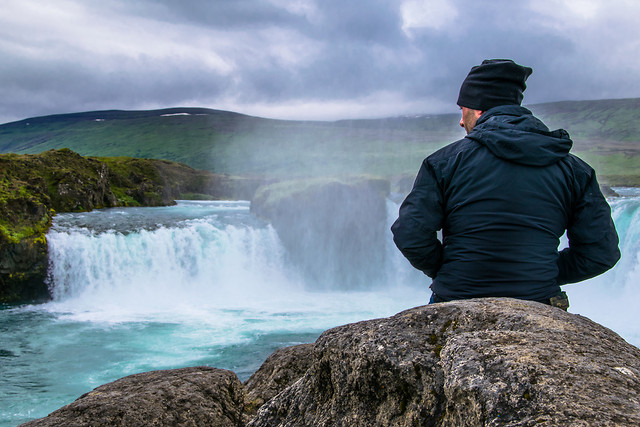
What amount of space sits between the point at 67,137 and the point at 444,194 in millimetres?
220718

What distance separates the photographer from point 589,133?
6796 inches

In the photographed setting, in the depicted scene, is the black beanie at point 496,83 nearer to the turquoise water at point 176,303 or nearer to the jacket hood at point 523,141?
the jacket hood at point 523,141

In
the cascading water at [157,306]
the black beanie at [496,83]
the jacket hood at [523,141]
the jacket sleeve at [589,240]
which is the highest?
the black beanie at [496,83]

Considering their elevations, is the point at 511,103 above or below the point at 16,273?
above

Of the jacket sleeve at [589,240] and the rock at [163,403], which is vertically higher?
the jacket sleeve at [589,240]

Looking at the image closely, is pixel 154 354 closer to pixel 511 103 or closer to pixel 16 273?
pixel 16 273

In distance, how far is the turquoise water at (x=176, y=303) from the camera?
47.9ft

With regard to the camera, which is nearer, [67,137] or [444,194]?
[444,194]

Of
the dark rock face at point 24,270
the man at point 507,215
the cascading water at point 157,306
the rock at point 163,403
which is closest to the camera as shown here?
the man at point 507,215

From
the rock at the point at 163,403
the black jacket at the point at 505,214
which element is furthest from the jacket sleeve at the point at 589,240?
the rock at the point at 163,403

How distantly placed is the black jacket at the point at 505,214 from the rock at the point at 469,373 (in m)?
0.53

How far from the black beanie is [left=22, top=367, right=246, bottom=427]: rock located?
2.81m

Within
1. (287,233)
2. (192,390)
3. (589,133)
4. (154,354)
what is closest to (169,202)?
(287,233)

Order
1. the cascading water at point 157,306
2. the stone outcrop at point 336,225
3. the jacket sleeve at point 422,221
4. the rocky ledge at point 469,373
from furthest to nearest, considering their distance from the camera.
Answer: the stone outcrop at point 336,225, the cascading water at point 157,306, the jacket sleeve at point 422,221, the rocky ledge at point 469,373
